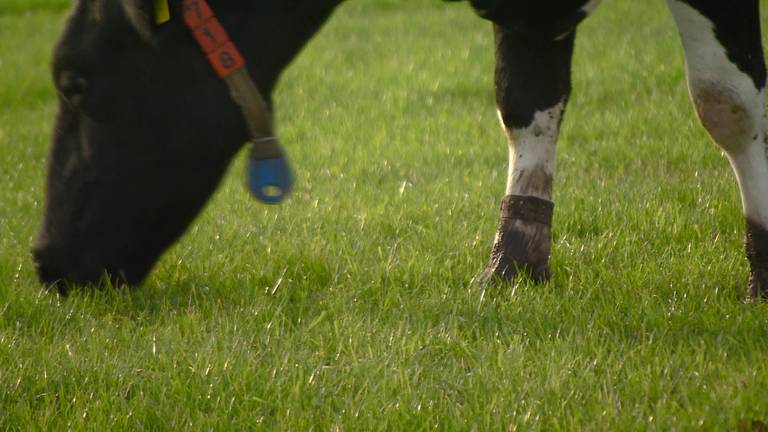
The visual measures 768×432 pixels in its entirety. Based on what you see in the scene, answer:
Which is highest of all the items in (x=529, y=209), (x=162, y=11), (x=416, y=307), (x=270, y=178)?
(x=162, y=11)

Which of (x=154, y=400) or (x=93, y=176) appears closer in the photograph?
(x=154, y=400)

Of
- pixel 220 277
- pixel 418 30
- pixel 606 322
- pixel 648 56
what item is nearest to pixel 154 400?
pixel 220 277

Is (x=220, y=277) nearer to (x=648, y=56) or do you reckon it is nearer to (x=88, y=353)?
(x=88, y=353)

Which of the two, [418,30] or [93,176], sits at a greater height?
[93,176]

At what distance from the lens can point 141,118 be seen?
3012 mm

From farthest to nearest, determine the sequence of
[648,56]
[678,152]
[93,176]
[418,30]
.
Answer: [418,30] < [648,56] < [678,152] < [93,176]

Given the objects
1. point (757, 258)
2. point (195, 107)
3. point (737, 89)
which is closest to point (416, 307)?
point (195, 107)

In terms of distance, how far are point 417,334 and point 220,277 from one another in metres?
1.03

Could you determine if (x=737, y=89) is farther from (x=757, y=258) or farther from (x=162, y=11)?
(x=162, y=11)

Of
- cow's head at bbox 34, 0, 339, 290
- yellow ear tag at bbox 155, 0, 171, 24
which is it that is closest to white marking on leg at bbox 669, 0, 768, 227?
cow's head at bbox 34, 0, 339, 290

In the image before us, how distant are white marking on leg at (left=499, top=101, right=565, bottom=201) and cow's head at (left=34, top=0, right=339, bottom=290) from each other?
112 centimetres

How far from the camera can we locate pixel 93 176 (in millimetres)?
3127

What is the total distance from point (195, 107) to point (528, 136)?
4.59 ft

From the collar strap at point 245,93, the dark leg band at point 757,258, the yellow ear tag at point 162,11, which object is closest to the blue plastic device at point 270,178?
the collar strap at point 245,93
